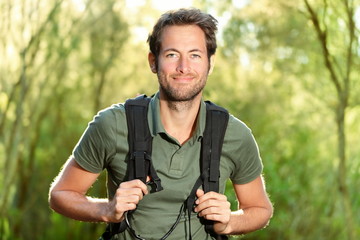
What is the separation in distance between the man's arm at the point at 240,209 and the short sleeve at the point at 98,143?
0.41 metres

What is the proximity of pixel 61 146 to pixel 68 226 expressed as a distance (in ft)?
14.9

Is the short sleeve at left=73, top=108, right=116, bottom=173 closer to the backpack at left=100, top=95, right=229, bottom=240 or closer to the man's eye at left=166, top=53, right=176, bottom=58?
the backpack at left=100, top=95, right=229, bottom=240

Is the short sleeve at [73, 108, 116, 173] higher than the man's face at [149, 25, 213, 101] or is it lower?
lower

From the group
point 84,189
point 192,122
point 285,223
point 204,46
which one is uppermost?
point 204,46

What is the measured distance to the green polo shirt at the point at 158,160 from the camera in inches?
114

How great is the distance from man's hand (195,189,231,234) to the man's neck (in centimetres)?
32

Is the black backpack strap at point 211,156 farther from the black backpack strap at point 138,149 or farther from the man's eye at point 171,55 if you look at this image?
the man's eye at point 171,55

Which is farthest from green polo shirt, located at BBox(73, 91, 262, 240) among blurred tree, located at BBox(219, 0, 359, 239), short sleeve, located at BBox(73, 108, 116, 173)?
blurred tree, located at BBox(219, 0, 359, 239)

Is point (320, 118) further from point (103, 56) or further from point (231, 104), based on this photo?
point (103, 56)

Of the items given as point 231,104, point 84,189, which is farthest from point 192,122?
point 231,104

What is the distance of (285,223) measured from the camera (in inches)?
473

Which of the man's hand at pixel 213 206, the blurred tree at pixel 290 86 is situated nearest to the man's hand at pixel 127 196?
the man's hand at pixel 213 206

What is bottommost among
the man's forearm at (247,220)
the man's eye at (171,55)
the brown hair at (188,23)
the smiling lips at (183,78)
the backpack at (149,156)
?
the man's forearm at (247,220)

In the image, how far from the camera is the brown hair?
3053 mm
